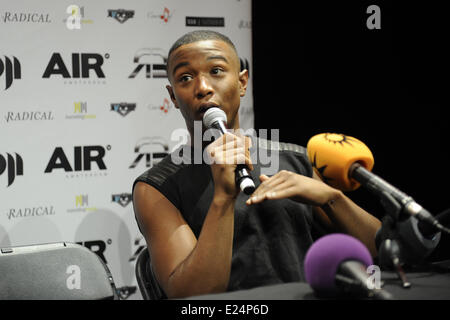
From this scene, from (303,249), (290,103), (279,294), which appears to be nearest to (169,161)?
(303,249)

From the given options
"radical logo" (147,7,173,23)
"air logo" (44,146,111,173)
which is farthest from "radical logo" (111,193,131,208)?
"radical logo" (147,7,173,23)

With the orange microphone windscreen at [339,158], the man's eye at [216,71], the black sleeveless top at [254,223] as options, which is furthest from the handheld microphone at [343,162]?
the man's eye at [216,71]

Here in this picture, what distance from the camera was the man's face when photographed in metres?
1.74

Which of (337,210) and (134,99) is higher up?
(134,99)

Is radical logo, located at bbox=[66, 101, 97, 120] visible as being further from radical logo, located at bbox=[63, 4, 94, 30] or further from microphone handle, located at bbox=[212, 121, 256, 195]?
microphone handle, located at bbox=[212, 121, 256, 195]

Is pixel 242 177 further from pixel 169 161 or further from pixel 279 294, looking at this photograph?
pixel 169 161

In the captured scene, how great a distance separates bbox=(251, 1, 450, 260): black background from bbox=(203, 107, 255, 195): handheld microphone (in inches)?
54.0

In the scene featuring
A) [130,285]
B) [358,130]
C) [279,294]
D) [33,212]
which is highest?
[358,130]

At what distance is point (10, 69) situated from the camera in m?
3.29

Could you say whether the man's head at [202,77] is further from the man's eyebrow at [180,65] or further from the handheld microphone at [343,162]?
the handheld microphone at [343,162]

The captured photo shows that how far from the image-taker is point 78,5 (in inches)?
135

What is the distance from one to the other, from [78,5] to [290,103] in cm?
153

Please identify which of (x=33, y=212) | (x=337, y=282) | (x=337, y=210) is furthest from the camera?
(x=33, y=212)

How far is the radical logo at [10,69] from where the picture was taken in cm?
328
